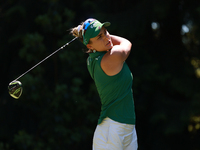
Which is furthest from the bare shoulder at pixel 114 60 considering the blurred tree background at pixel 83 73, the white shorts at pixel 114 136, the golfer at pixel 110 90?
the blurred tree background at pixel 83 73

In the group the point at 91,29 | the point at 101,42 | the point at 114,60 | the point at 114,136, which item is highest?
the point at 91,29

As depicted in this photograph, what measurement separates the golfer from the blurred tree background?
236 cm

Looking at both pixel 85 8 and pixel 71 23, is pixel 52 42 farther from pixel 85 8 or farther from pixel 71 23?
pixel 85 8

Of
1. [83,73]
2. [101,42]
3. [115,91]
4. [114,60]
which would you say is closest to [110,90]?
[115,91]

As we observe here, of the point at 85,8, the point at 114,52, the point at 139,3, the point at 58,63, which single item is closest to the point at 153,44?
the point at 139,3

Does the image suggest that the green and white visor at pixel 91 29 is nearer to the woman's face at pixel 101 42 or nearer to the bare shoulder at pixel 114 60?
the woman's face at pixel 101 42

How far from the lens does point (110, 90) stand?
2.37 m

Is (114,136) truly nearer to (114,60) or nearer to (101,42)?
(114,60)

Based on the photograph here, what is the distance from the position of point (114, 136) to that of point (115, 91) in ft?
1.12

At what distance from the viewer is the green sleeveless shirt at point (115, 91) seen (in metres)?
2.34

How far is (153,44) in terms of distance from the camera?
5.52 meters

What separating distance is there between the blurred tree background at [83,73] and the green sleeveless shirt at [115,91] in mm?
2347

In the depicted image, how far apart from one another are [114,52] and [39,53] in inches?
113

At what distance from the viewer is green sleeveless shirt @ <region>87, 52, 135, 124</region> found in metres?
2.34
